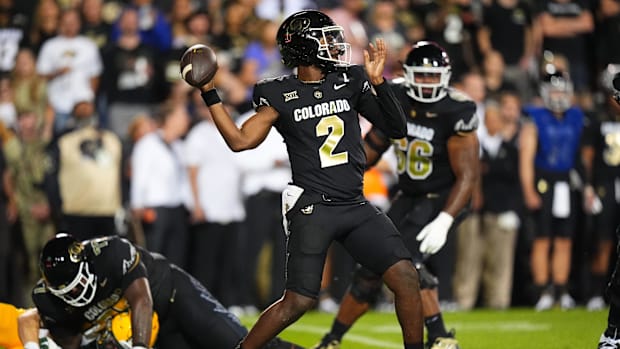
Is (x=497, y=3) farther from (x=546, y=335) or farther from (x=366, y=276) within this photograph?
(x=366, y=276)

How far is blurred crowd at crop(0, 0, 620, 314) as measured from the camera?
10719 mm

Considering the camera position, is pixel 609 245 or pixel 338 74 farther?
pixel 609 245

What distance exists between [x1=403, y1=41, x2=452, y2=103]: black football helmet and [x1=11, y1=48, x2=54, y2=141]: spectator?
476cm

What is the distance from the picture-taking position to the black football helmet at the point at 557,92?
11.2m

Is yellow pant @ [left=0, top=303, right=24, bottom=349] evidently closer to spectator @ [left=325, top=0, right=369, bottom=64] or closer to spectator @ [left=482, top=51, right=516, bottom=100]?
spectator @ [left=325, top=0, right=369, bottom=64]

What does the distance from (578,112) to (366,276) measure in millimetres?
4929

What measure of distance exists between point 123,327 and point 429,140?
6.80 feet

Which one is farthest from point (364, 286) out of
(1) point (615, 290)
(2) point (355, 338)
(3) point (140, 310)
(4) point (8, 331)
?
(4) point (8, 331)

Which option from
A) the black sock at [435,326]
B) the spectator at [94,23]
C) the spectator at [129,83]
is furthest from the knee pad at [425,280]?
the spectator at [94,23]

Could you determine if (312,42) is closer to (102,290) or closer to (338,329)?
(102,290)

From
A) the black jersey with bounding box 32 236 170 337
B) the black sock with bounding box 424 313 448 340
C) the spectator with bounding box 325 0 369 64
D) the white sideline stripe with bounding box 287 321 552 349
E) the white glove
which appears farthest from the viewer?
the spectator with bounding box 325 0 369 64

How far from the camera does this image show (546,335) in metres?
8.50

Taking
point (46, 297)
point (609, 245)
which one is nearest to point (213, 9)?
point (609, 245)

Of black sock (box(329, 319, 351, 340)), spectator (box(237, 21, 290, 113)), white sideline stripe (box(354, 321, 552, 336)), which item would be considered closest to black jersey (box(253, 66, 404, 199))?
black sock (box(329, 319, 351, 340))
